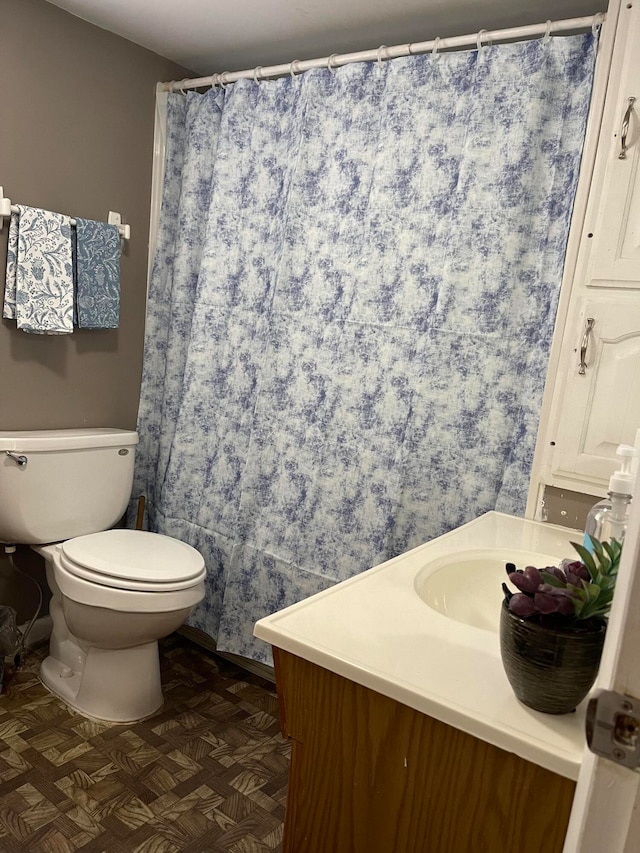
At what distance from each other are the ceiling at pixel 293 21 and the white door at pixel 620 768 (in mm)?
1878

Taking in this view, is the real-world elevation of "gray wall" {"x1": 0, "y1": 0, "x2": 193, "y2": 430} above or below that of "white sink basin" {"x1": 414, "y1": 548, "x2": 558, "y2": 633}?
above

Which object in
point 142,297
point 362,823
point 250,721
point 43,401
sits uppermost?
point 142,297

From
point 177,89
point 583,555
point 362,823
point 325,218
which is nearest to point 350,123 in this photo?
point 325,218

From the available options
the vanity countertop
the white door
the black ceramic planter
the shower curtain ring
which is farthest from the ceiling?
the white door

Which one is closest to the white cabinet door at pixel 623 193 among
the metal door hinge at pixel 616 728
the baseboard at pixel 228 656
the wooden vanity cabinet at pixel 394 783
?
the wooden vanity cabinet at pixel 394 783

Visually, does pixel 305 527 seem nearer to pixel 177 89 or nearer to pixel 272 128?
pixel 272 128

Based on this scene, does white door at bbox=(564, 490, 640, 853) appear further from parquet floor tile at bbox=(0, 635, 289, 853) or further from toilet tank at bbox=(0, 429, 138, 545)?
toilet tank at bbox=(0, 429, 138, 545)

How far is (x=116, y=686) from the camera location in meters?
2.14

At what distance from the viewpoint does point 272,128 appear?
2.31m

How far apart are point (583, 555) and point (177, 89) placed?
92.4 inches

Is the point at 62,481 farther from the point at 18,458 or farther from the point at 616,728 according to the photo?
the point at 616,728

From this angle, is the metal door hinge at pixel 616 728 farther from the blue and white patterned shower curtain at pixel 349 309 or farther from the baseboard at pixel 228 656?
the baseboard at pixel 228 656

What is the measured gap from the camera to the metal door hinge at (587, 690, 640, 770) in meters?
0.51

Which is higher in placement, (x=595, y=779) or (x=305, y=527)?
(x=595, y=779)
